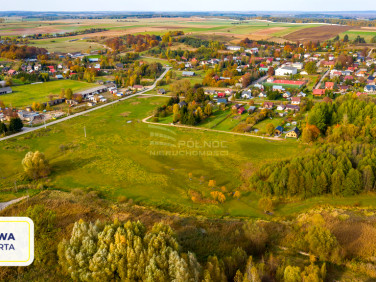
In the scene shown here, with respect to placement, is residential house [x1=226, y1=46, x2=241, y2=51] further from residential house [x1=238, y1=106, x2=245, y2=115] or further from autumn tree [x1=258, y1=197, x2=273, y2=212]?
Result: autumn tree [x1=258, y1=197, x2=273, y2=212]

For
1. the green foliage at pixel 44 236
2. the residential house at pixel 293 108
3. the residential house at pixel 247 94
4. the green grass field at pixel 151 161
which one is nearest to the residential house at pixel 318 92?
the residential house at pixel 293 108

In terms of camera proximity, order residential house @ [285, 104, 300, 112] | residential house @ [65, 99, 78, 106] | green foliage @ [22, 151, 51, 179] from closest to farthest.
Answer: green foliage @ [22, 151, 51, 179] < residential house @ [285, 104, 300, 112] < residential house @ [65, 99, 78, 106]

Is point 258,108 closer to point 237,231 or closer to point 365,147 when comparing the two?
point 365,147

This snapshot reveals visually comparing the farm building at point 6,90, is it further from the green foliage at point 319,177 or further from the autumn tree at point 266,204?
the autumn tree at point 266,204

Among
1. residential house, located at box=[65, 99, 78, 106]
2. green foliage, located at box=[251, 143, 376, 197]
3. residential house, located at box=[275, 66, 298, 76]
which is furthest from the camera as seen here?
residential house, located at box=[275, 66, 298, 76]

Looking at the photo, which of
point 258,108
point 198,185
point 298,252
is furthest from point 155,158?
point 258,108

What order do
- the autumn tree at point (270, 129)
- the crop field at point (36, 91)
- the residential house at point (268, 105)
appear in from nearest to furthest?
the autumn tree at point (270, 129)
the residential house at point (268, 105)
the crop field at point (36, 91)

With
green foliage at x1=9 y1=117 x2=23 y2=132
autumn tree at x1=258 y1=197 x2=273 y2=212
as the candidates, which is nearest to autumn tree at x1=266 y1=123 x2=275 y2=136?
autumn tree at x1=258 y1=197 x2=273 y2=212
